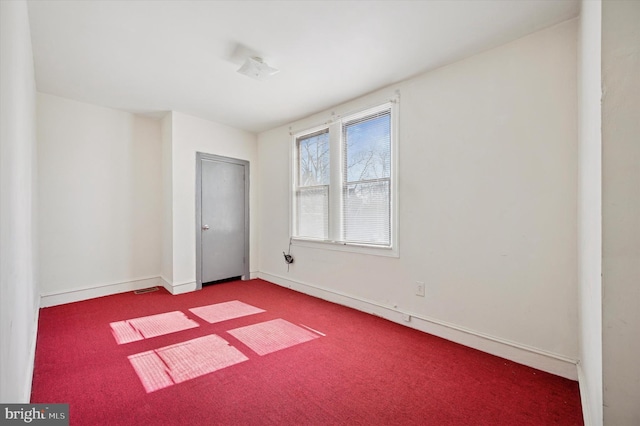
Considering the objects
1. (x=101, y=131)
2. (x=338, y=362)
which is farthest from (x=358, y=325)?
(x=101, y=131)

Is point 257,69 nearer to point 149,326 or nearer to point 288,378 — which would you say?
point 288,378

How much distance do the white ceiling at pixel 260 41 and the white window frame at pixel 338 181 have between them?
0.27 metres

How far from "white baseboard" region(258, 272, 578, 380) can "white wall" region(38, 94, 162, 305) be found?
3027mm

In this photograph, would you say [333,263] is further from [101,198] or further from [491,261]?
[101,198]

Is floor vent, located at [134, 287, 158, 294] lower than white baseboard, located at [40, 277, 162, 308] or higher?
lower

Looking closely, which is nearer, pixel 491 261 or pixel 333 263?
pixel 491 261

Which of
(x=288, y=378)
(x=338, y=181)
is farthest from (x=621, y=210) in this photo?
(x=338, y=181)

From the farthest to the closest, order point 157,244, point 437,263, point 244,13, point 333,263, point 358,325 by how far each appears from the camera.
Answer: point 157,244 → point 333,263 → point 358,325 → point 437,263 → point 244,13

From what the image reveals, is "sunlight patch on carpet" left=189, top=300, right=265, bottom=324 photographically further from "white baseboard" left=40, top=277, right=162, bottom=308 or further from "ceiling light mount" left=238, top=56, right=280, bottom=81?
"ceiling light mount" left=238, top=56, right=280, bottom=81

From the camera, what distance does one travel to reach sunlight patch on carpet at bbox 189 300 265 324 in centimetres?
320

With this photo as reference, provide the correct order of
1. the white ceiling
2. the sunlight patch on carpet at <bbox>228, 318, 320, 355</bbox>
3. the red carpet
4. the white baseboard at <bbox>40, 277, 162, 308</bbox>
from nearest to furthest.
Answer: the red carpet → the white ceiling → the sunlight patch on carpet at <bbox>228, 318, 320, 355</bbox> → the white baseboard at <bbox>40, 277, 162, 308</bbox>

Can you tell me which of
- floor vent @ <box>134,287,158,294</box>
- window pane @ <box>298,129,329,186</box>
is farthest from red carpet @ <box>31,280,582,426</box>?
window pane @ <box>298,129,329,186</box>

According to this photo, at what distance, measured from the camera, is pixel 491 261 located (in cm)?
241

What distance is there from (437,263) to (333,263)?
1.44 metres
